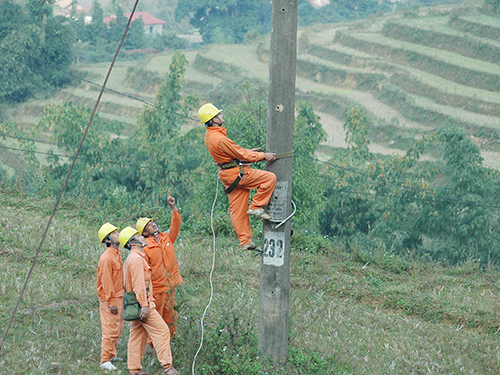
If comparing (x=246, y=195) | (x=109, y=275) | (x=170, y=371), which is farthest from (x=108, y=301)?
(x=246, y=195)

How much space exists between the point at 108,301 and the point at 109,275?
30 cm

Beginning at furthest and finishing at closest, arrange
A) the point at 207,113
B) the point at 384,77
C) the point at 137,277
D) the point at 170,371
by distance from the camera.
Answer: the point at 384,77 < the point at 170,371 < the point at 137,277 < the point at 207,113

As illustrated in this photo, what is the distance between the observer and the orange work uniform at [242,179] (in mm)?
5301

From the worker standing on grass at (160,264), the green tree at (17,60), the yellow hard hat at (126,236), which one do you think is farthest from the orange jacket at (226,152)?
the green tree at (17,60)

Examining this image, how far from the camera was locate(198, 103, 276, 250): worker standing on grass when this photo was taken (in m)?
5.30

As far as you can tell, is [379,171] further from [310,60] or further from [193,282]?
[310,60]

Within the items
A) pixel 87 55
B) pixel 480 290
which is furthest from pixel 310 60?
pixel 480 290

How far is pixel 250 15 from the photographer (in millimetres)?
76875

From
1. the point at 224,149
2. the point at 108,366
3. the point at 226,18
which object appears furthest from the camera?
the point at 226,18

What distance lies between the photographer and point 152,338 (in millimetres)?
5809

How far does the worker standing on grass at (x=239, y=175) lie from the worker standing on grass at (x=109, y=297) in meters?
1.61

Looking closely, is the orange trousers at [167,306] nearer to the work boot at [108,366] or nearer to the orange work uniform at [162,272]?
the orange work uniform at [162,272]

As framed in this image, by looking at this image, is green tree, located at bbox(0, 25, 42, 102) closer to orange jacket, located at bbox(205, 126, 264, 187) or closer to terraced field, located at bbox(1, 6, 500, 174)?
terraced field, located at bbox(1, 6, 500, 174)

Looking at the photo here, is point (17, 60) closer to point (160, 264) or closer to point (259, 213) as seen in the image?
point (160, 264)
